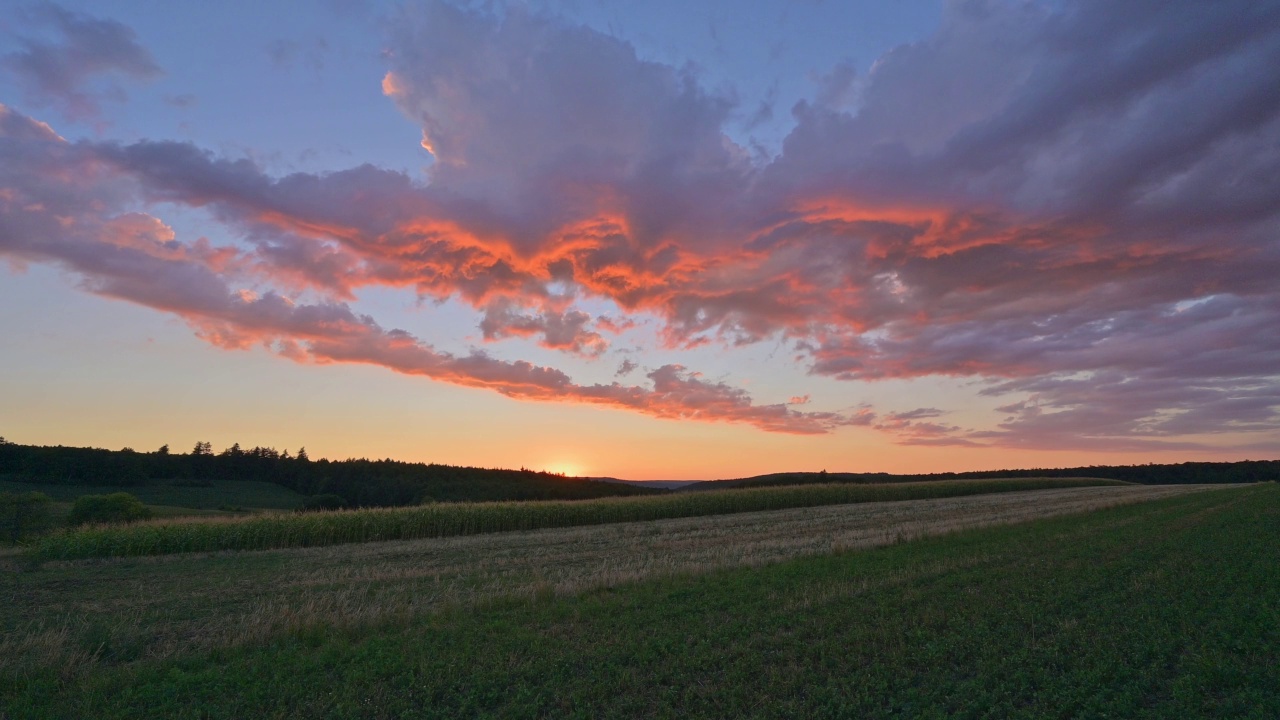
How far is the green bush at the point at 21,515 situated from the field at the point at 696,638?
20.6 meters

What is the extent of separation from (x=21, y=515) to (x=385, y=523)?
19.8m

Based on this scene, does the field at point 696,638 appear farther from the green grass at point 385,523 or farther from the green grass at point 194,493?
the green grass at point 194,493

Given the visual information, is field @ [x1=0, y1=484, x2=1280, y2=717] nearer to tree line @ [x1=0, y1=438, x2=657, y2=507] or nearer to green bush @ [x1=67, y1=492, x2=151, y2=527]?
green bush @ [x1=67, y1=492, x2=151, y2=527]

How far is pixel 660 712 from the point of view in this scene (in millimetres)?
7418

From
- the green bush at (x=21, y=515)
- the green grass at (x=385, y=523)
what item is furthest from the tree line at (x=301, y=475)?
the green bush at (x=21, y=515)

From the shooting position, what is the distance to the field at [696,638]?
303 inches

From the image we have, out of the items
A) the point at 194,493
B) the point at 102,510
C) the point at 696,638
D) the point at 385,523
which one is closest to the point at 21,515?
the point at 102,510

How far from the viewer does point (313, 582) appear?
17625mm

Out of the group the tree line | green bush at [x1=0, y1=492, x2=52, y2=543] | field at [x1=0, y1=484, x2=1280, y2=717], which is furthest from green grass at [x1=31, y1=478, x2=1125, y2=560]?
the tree line

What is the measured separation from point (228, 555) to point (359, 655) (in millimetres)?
20406

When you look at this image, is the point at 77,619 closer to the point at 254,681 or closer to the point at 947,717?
the point at 254,681

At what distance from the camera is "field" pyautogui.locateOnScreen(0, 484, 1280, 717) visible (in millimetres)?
7691

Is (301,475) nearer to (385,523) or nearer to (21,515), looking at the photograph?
(21,515)

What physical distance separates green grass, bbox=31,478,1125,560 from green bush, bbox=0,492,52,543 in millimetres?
9558
